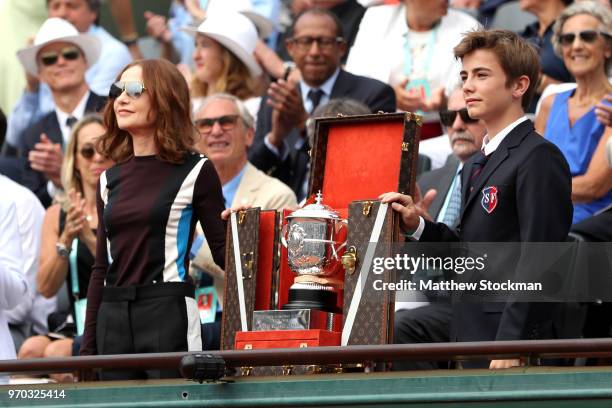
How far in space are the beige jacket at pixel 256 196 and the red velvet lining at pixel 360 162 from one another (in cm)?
183

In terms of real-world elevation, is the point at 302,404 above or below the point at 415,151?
below

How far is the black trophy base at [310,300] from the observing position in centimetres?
543

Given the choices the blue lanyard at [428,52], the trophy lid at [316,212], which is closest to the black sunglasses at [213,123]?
the blue lanyard at [428,52]

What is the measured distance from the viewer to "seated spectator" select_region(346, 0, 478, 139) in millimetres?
9477

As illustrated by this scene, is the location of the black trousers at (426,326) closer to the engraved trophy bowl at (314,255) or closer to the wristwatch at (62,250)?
the engraved trophy bowl at (314,255)

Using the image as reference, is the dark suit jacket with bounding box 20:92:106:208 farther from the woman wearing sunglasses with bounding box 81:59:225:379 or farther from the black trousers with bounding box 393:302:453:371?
the black trousers with bounding box 393:302:453:371

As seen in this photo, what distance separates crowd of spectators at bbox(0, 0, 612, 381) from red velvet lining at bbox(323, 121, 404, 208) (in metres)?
0.39

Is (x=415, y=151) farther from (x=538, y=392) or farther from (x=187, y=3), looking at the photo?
(x=187, y=3)

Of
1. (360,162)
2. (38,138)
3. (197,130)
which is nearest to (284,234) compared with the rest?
(360,162)

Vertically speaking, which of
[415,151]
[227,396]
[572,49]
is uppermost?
[572,49]

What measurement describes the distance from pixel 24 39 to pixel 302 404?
750cm

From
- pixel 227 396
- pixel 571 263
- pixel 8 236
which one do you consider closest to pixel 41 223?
pixel 8 236

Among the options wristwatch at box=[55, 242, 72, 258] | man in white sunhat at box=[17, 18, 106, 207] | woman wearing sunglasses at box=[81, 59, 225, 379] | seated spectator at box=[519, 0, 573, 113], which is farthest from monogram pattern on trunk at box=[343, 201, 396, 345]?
man in white sunhat at box=[17, 18, 106, 207]

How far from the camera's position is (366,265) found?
17.6 feet
